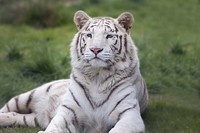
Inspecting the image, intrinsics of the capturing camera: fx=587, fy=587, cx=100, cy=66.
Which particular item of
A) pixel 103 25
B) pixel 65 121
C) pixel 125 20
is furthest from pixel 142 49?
pixel 65 121

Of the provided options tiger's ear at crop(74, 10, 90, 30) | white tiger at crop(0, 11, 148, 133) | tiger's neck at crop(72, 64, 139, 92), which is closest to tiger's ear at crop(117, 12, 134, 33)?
white tiger at crop(0, 11, 148, 133)

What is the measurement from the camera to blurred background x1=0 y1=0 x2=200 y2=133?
24.2ft

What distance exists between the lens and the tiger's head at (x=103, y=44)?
5.59m

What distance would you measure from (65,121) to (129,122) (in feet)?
2.04

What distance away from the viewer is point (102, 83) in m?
5.78

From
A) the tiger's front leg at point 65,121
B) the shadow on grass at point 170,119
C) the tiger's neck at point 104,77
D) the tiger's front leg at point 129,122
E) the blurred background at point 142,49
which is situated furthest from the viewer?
the blurred background at point 142,49

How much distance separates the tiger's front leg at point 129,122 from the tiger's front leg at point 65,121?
44cm

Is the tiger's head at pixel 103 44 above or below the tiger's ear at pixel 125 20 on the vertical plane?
below

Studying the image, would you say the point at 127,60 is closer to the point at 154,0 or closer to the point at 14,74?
the point at 14,74

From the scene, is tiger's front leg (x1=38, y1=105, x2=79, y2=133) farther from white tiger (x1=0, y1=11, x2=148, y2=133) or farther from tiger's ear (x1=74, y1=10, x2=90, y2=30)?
tiger's ear (x1=74, y1=10, x2=90, y2=30)

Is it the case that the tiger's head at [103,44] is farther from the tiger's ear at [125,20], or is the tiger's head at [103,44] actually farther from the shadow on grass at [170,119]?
the shadow on grass at [170,119]

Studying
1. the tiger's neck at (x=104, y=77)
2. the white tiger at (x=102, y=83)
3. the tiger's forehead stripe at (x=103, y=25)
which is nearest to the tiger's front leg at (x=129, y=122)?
the white tiger at (x=102, y=83)

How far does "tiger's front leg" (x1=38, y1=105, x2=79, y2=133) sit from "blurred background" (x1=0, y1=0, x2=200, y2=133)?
702 mm

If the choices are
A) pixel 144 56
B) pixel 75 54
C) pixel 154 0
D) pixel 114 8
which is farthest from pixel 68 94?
pixel 154 0
